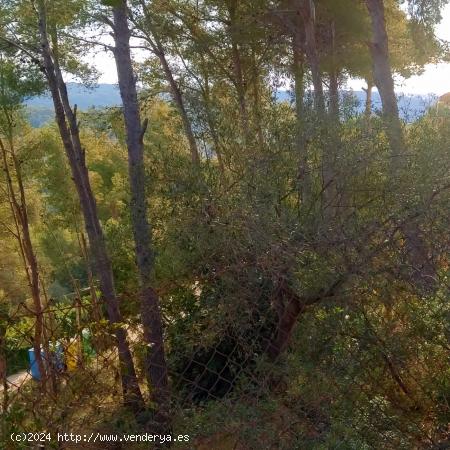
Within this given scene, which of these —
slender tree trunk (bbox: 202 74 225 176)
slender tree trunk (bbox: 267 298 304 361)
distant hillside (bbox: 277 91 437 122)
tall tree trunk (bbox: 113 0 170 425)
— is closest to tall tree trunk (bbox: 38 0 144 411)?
tall tree trunk (bbox: 113 0 170 425)

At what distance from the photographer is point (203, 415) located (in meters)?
1.84

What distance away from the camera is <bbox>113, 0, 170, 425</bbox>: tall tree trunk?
6.37ft

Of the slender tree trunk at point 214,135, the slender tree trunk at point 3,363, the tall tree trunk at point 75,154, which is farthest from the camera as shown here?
the tall tree trunk at point 75,154

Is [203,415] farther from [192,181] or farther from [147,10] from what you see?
[147,10]

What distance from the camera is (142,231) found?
11.1 feet

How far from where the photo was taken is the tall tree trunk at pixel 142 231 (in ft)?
6.37

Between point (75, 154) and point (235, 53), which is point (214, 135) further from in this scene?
point (235, 53)

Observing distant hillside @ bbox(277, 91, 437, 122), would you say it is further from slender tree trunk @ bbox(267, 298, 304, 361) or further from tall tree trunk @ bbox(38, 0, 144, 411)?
tall tree trunk @ bbox(38, 0, 144, 411)

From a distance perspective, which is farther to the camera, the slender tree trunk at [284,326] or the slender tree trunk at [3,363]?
the slender tree trunk at [284,326]

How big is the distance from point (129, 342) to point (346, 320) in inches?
29.4

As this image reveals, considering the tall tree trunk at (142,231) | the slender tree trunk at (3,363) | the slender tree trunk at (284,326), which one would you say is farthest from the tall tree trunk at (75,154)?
the slender tree trunk at (3,363)

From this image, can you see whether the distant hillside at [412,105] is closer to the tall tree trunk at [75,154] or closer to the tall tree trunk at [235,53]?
the tall tree trunk at [75,154]

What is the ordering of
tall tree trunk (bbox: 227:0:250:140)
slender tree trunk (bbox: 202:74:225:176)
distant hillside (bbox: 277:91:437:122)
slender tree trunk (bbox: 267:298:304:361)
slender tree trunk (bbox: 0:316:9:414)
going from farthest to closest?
tall tree trunk (bbox: 227:0:250:140) < distant hillside (bbox: 277:91:437:122) < slender tree trunk (bbox: 202:74:225:176) < slender tree trunk (bbox: 267:298:304:361) < slender tree trunk (bbox: 0:316:9:414)

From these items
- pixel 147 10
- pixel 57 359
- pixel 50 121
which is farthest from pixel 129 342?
pixel 50 121
